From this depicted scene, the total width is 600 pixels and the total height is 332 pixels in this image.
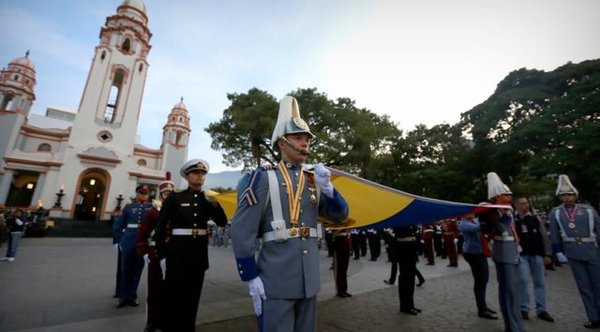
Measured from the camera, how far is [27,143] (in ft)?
92.6

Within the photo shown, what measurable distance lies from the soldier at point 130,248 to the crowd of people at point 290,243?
0.06ft

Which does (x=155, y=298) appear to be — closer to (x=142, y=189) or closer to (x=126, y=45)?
(x=142, y=189)

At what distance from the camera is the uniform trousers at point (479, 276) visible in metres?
4.84

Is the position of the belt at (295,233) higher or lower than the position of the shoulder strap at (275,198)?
lower

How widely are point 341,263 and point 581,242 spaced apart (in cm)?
434

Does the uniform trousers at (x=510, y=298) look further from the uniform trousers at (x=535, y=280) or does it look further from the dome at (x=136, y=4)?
the dome at (x=136, y=4)

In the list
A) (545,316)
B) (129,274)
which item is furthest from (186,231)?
(545,316)

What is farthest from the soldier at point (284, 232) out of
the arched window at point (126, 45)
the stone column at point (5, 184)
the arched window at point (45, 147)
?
the arched window at point (126, 45)

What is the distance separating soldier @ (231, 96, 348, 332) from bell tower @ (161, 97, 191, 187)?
35.1 metres

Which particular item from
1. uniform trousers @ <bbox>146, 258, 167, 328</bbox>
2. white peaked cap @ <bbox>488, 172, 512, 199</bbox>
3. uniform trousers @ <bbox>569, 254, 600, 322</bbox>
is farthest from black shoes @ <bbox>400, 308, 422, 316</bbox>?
uniform trousers @ <bbox>146, 258, 167, 328</bbox>

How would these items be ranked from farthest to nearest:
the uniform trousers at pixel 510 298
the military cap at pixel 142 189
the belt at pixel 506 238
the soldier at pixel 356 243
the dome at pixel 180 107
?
the dome at pixel 180 107, the soldier at pixel 356 243, the military cap at pixel 142 189, the belt at pixel 506 238, the uniform trousers at pixel 510 298

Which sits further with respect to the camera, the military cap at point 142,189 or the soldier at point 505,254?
the military cap at point 142,189

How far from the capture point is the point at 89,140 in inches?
1099

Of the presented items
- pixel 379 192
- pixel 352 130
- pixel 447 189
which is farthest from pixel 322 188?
pixel 447 189
